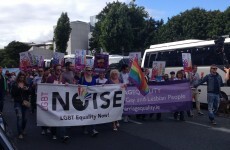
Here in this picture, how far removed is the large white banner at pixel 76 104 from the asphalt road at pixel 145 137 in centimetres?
48

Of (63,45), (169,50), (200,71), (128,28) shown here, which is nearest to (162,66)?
(200,71)

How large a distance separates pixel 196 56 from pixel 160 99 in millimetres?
6882

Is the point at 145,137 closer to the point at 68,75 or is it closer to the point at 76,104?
the point at 76,104

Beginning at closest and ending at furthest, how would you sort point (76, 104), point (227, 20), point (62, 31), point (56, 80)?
point (76, 104)
point (56, 80)
point (227, 20)
point (62, 31)

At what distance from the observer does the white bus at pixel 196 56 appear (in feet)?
55.8

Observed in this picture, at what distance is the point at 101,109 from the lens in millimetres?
10375

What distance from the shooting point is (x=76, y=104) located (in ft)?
32.7

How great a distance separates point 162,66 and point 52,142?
25.4ft

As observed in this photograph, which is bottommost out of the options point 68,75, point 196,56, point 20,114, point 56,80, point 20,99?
point 20,114

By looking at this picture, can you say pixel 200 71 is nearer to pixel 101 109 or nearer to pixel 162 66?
pixel 162 66

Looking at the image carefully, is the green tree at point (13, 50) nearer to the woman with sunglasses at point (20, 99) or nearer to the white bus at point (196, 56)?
the white bus at point (196, 56)

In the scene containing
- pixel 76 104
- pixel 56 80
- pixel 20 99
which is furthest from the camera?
pixel 56 80

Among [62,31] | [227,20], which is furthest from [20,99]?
[62,31]

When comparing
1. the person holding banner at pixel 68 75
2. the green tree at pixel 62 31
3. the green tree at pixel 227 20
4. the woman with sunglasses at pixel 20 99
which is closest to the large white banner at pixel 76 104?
the woman with sunglasses at pixel 20 99
